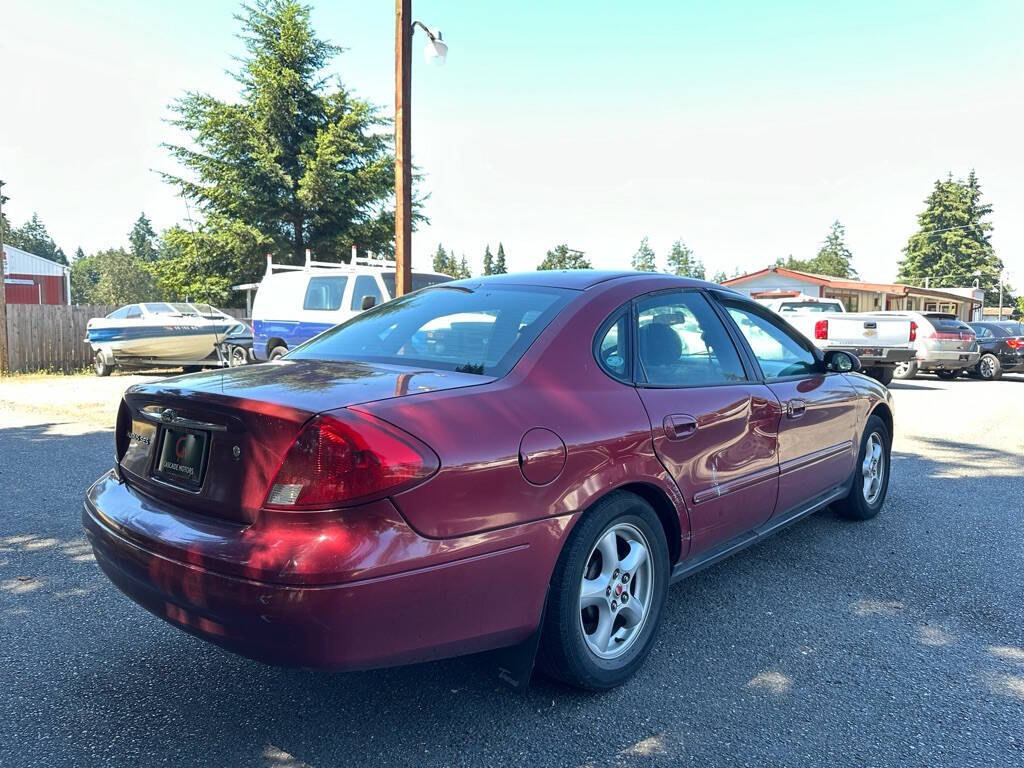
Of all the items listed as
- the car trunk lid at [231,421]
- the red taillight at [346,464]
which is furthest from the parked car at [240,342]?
the red taillight at [346,464]

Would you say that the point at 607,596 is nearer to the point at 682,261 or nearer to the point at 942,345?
the point at 942,345

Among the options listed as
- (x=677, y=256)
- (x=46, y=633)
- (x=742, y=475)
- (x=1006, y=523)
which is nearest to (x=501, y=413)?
(x=742, y=475)

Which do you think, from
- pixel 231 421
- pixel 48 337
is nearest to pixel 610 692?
pixel 231 421

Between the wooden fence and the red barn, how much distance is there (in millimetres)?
26425

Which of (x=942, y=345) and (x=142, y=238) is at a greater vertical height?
(x=142, y=238)

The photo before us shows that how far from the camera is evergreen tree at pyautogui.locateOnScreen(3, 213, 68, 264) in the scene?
12166 cm

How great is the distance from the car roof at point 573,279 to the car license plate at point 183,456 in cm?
156

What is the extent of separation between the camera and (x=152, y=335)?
615 inches

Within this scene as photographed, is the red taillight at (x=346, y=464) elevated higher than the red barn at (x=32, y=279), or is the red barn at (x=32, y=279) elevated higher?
the red barn at (x=32, y=279)

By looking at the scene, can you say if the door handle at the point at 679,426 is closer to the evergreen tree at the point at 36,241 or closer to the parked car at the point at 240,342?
the parked car at the point at 240,342

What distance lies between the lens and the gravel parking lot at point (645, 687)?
2402 mm

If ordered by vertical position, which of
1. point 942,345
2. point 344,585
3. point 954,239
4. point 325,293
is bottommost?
point 344,585

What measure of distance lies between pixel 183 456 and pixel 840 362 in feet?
12.1

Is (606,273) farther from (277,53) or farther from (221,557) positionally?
(277,53)
